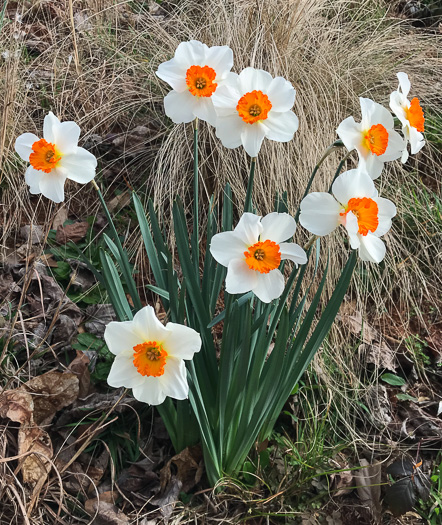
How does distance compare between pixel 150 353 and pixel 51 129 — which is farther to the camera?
pixel 51 129

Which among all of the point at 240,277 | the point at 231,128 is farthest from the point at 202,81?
the point at 240,277

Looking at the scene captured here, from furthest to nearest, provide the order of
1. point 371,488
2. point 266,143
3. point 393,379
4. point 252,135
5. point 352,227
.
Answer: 1. point 266,143
2. point 393,379
3. point 371,488
4. point 252,135
5. point 352,227

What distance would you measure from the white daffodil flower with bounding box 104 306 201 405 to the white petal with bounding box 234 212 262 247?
0.21 m

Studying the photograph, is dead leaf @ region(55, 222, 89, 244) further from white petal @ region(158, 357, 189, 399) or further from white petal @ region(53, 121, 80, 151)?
white petal @ region(158, 357, 189, 399)

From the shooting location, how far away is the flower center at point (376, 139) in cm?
115

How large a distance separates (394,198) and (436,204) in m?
0.21

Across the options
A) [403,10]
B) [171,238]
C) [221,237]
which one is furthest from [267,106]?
[403,10]

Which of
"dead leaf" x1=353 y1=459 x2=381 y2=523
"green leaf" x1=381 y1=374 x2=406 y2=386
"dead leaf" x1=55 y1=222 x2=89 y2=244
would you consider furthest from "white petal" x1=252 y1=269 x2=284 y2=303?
"dead leaf" x1=55 y1=222 x2=89 y2=244

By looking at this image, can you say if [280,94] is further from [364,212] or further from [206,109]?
[364,212]

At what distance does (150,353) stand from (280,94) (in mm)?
611

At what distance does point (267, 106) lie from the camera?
1.12 meters

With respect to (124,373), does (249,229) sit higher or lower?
higher

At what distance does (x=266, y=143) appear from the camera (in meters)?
2.17

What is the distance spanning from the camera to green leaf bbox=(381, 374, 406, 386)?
1956mm
